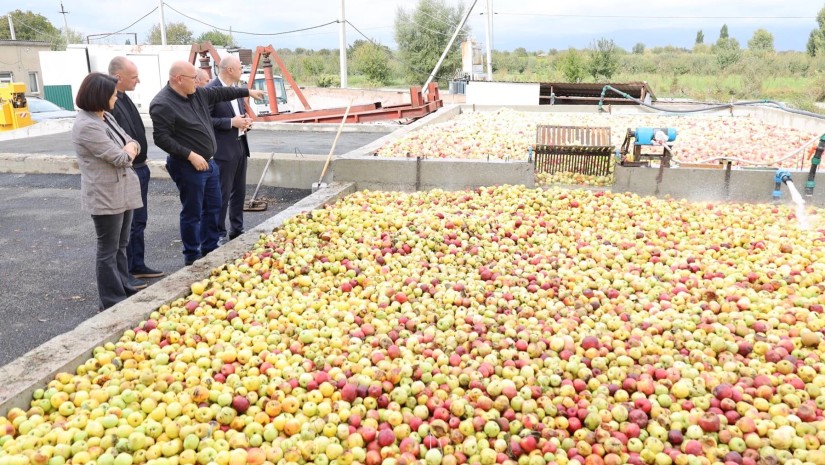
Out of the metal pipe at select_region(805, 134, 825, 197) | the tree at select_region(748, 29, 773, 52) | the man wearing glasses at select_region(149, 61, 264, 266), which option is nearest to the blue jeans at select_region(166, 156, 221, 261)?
the man wearing glasses at select_region(149, 61, 264, 266)

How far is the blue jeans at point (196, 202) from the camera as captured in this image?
5.68 m

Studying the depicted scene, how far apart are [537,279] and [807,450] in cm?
233

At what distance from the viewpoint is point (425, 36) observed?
5141cm

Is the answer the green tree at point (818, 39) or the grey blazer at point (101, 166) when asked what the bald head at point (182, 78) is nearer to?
the grey blazer at point (101, 166)

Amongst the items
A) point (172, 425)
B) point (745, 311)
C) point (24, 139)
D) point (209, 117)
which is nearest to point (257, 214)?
point (209, 117)

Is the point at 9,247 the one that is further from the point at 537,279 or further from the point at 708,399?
the point at 708,399

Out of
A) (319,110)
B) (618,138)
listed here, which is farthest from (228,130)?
(319,110)

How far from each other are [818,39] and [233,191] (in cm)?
5956

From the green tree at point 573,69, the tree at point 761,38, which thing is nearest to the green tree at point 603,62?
the green tree at point 573,69

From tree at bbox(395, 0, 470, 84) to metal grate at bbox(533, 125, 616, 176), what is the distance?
4161 cm

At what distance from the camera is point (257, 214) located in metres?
8.33

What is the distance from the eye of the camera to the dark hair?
14.7 ft

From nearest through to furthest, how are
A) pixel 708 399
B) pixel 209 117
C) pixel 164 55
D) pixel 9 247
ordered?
1. pixel 708 399
2. pixel 209 117
3. pixel 9 247
4. pixel 164 55

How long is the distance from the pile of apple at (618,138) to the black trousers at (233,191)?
2.56 m
